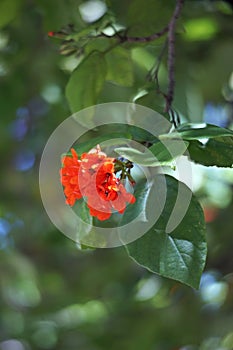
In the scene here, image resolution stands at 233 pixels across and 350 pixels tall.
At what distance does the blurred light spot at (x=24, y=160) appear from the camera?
2.45 m

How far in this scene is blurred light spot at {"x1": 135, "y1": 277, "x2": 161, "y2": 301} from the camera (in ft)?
6.71

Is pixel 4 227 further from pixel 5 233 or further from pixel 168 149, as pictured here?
pixel 168 149

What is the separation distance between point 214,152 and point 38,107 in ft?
5.21

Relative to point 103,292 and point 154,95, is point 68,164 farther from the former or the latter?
point 103,292

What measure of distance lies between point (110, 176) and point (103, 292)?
163 centimetres

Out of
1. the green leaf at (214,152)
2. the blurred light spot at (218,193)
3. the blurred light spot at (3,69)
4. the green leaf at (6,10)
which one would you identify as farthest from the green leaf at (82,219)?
the blurred light spot at (218,193)

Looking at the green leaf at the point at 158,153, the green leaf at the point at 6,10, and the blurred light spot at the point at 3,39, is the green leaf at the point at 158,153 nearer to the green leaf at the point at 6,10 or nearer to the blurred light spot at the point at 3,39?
the green leaf at the point at 6,10

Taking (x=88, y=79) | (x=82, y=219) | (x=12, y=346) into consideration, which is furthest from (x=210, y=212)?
(x=82, y=219)

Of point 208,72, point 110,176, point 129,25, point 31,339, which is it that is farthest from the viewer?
point 31,339

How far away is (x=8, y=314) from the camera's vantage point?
2404 mm

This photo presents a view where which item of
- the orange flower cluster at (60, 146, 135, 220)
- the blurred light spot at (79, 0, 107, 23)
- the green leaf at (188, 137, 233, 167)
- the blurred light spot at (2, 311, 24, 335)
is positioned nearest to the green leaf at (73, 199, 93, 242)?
the orange flower cluster at (60, 146, 135, 220)

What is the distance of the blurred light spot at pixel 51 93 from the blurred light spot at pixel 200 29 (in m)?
0.42

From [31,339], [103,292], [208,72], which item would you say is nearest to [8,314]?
[31,339]

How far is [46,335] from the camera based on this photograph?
233 cm
